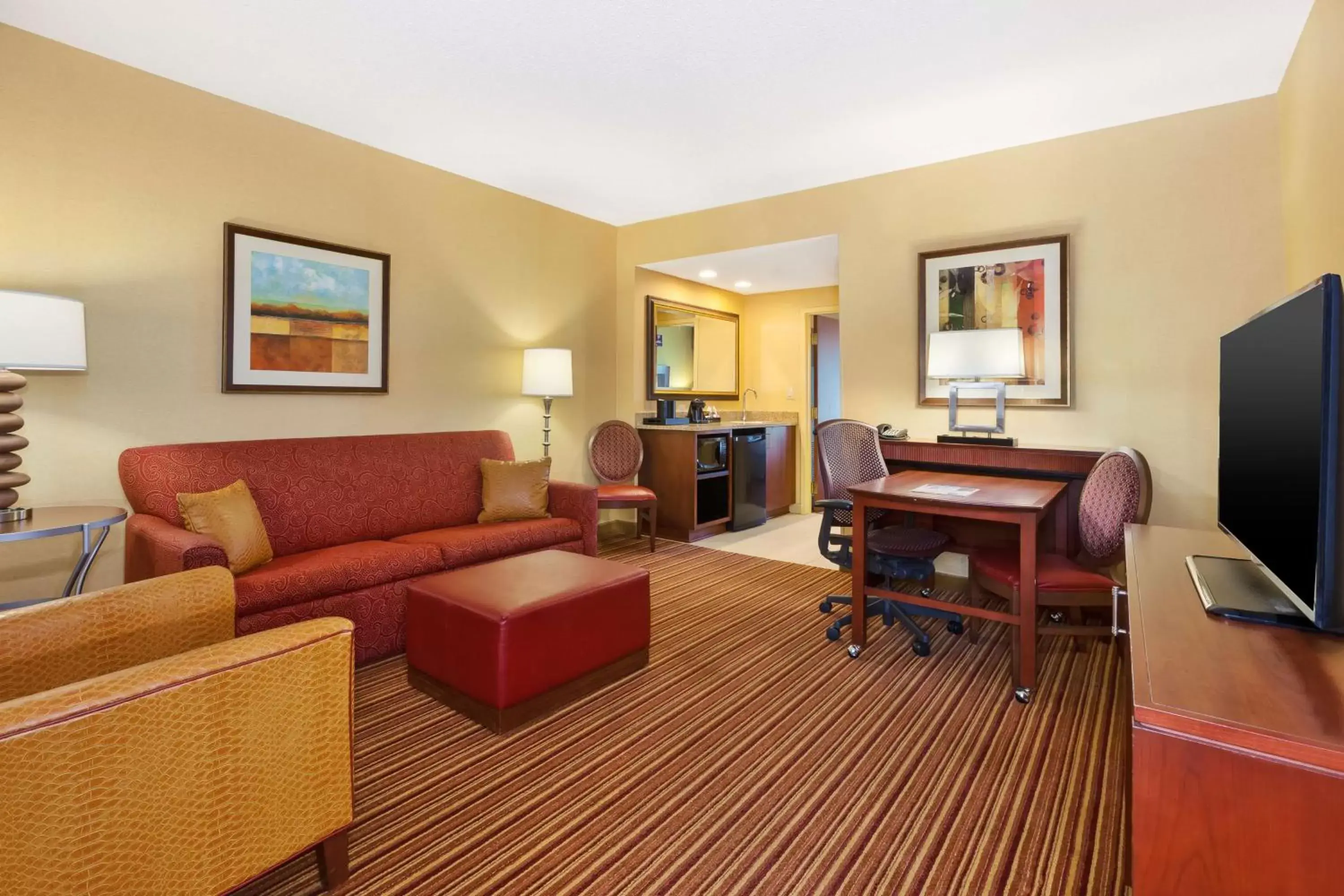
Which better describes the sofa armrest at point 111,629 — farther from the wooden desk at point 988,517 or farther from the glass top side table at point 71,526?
the wooden desk at point 988,517

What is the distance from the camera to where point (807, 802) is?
1826mm

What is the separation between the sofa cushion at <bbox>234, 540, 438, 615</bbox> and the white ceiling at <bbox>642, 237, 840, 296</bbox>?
327cm

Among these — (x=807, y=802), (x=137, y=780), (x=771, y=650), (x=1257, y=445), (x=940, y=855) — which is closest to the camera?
(x=137, y=780)

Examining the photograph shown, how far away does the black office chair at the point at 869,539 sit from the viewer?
2.95 m

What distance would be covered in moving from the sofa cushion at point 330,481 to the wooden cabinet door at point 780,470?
2947 mm

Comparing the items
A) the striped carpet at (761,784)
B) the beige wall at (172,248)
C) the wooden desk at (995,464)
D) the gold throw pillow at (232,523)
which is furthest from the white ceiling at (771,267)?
the gold throw pillow at (232,523)

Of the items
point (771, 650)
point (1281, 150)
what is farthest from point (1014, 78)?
point (771, 650)

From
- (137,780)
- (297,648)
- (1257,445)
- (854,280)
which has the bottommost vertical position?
(137,780)

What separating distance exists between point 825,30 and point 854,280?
1.92 metres

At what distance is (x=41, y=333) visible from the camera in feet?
7.39

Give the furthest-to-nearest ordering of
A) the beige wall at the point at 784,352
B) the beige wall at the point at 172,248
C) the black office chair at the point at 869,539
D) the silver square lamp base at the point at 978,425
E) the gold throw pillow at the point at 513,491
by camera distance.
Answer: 1. the beige wall at the point at 784,352
2. the gold throw pillow at the point at 513,491
3. the silver square lamp base at the point at 978,425
4. the black office chair at the point at 869,539
5. the beige wall at the point at 172,248

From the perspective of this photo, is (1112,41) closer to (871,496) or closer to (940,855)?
(871,496)

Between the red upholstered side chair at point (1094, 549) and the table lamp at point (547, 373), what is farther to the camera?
the table lamp at point (547, 373)

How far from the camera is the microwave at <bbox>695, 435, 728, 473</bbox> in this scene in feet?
17.2
